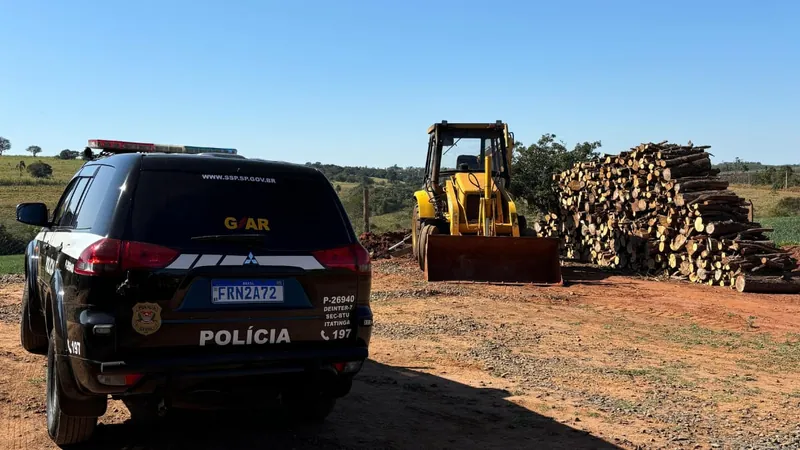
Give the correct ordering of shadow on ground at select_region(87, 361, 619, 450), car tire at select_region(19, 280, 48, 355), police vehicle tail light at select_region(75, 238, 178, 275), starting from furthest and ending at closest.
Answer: car tire at select_region(19, 280, 48, 355)
shadow on ground at select_region(87, 361, 619, 450)
police vehicle tail light at select_region(75, 238, 178, 275)

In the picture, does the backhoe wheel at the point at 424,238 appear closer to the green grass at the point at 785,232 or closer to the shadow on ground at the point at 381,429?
the shadow on ground at the point at 381,429

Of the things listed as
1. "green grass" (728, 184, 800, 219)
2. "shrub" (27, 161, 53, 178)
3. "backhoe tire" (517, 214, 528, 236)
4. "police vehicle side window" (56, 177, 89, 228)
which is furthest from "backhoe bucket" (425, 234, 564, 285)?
"shrub" (27, 161, 53, 178)

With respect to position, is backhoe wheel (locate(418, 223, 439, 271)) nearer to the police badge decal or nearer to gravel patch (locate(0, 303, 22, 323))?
gravel patch (locate(0, 303, 22, 323))

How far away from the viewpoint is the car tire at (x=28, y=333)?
6.27m

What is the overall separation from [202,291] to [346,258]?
0.95 metres

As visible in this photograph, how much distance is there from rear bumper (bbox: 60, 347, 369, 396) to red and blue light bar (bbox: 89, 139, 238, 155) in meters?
2.99

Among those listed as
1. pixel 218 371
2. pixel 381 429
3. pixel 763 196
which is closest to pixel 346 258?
pixel 218 371

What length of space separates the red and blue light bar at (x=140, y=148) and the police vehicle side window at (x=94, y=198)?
1716 millimetres

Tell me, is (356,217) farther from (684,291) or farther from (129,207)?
(129,207)

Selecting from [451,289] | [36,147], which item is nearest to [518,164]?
[451,289]

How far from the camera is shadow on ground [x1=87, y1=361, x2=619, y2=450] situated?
4871 millimetres

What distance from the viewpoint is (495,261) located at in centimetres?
1438

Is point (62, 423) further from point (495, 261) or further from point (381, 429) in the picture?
point (495, 261)

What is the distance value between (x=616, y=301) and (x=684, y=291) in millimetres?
2171
